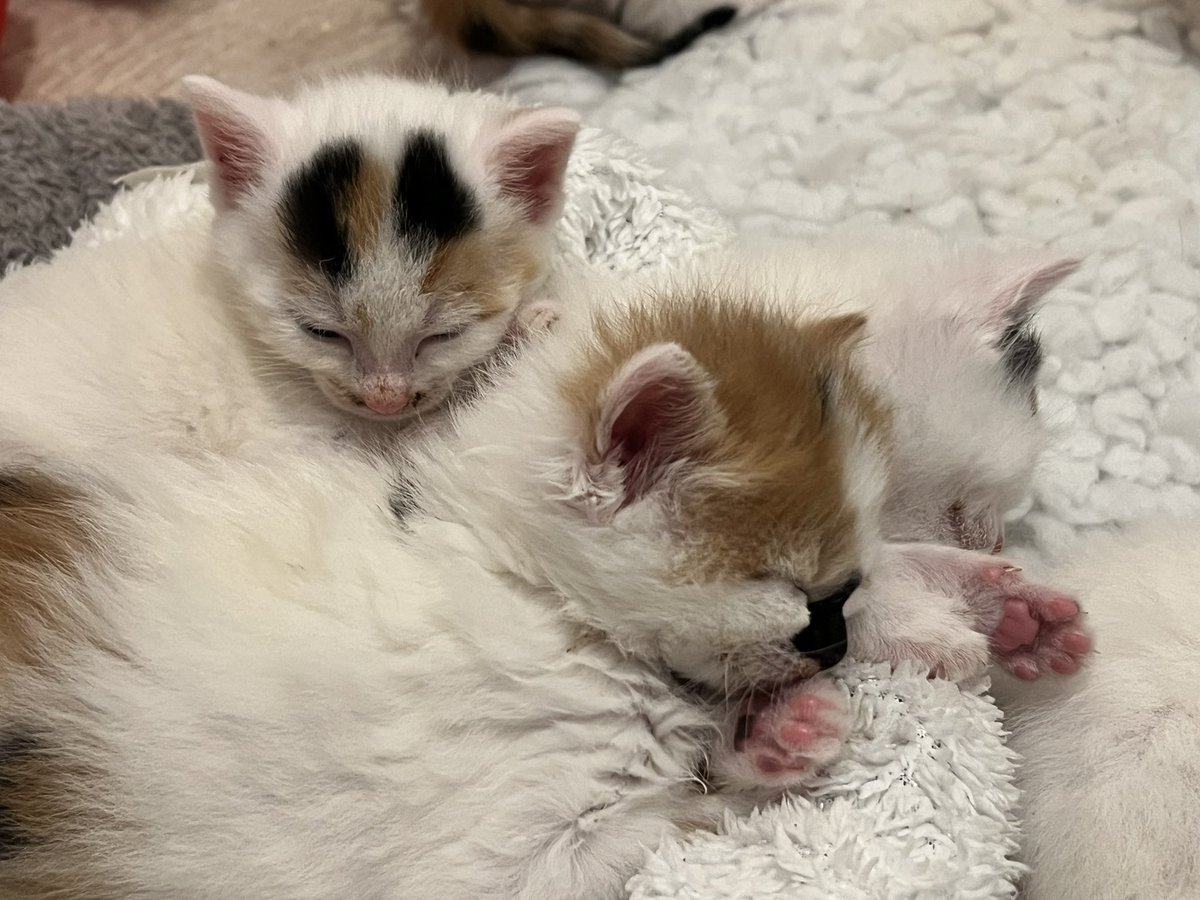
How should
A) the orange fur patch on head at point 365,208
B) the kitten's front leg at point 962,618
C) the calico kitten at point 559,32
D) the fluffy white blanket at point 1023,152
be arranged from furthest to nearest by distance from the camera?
the calico kitten at point 559,32 → the fluffy white blanket at point 1023,152 → the orange fur patch on head at point 365,208 → the kitten's front leg at point 962,618

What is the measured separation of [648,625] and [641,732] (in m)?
0.11

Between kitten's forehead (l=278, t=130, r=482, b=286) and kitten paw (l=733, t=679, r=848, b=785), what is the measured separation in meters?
0.64

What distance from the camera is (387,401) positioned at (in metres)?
1.19

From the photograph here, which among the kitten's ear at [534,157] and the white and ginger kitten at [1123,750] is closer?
the white and ginger kitten at [1123,750]

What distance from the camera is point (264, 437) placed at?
124 centimetres

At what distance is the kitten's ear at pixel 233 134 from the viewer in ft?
4.10

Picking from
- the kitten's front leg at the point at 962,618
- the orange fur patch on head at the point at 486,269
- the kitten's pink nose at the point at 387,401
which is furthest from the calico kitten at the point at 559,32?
the kitten's front leg at the point at 962,618

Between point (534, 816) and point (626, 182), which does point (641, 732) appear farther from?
point (626, 182)

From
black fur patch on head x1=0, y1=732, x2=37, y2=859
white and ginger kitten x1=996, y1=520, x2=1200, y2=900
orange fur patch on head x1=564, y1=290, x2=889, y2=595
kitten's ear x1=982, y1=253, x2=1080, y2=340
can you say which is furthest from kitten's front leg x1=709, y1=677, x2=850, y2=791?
black fur patch on head x1=0, y1=732, x2=37, y2=859

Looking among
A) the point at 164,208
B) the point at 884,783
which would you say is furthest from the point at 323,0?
the point at 884,783

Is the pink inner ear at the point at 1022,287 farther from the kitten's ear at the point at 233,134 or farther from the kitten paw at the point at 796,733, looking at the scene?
the kitten's ear at the point at 233,134

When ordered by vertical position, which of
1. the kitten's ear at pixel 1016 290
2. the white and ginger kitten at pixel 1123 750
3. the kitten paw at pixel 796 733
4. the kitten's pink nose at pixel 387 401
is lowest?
the white and ginger kitten at pixel 1123 750

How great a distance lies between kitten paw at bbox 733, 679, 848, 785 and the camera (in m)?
0.96

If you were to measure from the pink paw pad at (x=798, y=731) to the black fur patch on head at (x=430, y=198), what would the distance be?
0.66 metres
